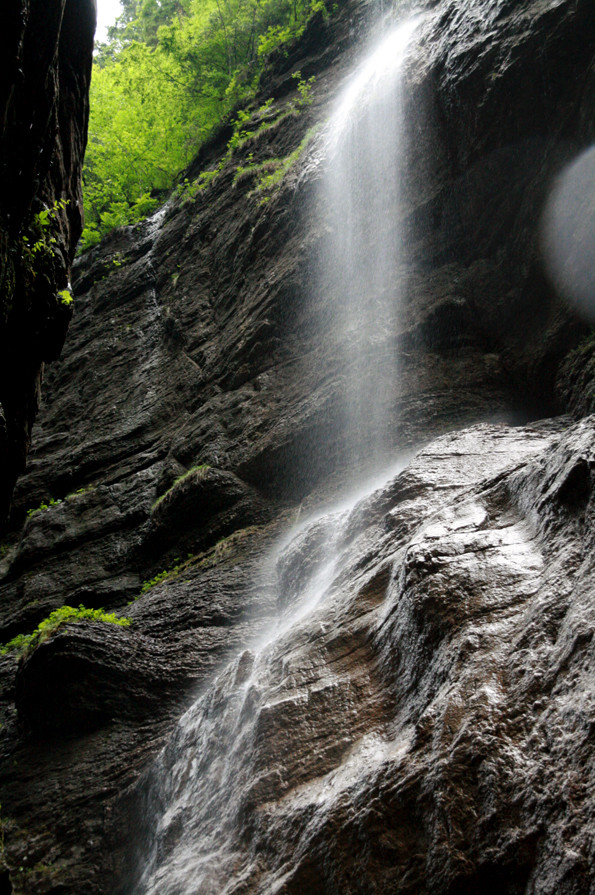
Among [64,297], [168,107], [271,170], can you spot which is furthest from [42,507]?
[168,107]

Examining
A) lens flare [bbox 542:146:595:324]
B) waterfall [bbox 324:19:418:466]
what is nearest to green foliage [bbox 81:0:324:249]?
waterfall [bbox 324:19:418:466]

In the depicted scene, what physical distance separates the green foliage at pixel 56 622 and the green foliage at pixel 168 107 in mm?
15324

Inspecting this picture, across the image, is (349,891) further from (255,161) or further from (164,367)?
(255,161)

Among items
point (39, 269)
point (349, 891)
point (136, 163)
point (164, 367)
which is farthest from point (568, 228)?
point (136, 163)

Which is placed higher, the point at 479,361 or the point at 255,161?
the point at 255,161

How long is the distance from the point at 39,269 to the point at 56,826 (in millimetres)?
5614

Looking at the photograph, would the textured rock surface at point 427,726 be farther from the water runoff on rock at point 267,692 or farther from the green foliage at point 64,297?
the green foliage at point 64,297

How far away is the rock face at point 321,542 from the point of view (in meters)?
2.53

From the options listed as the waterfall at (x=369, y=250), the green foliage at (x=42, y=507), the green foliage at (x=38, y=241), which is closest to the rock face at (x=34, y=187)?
the green foliage at (x=38, y=241)

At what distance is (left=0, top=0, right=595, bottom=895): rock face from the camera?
253 cm

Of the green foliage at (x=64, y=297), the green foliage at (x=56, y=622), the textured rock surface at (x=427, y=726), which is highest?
the green foliage at (x=64, y=297)

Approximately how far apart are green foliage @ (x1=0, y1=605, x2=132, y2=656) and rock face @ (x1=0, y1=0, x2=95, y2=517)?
1608mm

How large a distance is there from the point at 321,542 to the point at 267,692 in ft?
9.60

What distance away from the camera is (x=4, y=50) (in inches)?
151
